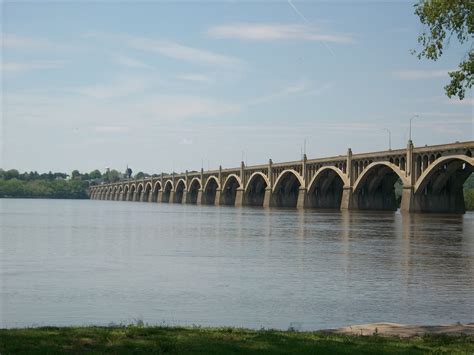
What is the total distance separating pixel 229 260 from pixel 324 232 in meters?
24.8

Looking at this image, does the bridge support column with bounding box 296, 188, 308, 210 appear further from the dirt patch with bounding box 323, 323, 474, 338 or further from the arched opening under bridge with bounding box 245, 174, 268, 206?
the dirt patch with bounding box 323, 323, 474, 338

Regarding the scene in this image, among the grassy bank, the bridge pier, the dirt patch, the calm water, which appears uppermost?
the bridge pier

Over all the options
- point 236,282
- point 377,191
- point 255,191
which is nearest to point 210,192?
point 255,191

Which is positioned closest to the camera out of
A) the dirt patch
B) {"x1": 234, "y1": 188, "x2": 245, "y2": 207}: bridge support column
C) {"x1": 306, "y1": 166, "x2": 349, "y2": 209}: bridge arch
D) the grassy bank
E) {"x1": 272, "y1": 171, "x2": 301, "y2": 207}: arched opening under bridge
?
the grassy bank

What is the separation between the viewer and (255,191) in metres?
168

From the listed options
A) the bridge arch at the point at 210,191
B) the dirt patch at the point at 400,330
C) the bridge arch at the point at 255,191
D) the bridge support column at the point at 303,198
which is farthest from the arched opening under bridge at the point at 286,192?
the dirt patch at the point at 400,330

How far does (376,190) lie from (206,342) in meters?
109

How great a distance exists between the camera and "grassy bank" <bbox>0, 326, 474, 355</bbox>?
11883mm

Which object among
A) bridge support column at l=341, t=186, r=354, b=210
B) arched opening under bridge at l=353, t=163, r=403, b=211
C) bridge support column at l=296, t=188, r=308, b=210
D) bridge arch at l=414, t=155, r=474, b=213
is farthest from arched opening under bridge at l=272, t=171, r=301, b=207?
bridge arch at l=414, t=155, r=474, b=213

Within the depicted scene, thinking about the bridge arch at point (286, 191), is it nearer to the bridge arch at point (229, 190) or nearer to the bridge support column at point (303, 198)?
the bridge support column at point (303, 198)

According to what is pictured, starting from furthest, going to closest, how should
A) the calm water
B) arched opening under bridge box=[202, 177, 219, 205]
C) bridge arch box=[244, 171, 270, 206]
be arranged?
arched opening under bridge box=[202, 177, 219, 205] < bridge arch box=[244, 171, 270, 206] < the calm water

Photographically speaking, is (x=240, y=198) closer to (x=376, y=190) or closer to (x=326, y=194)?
(x=326, y=194)

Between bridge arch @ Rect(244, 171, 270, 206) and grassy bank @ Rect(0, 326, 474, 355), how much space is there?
145 m

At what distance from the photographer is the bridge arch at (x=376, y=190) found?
370 feet
